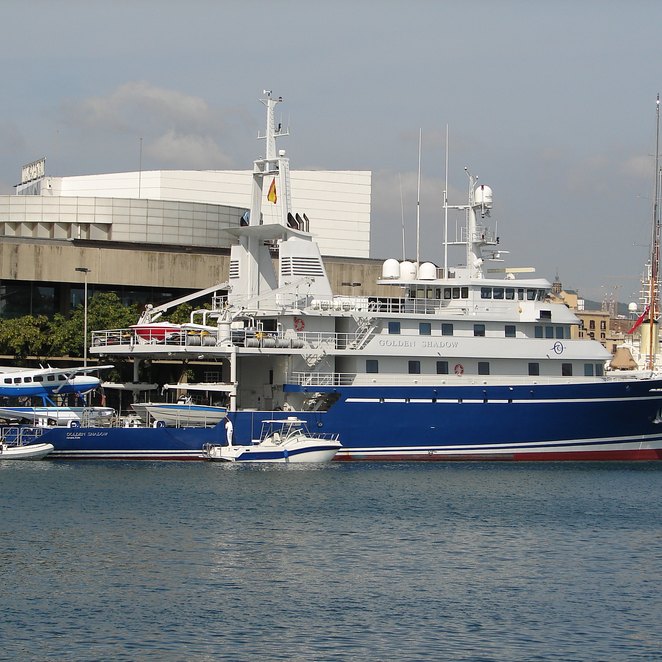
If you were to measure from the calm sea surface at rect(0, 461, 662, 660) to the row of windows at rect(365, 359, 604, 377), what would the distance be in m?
7.33

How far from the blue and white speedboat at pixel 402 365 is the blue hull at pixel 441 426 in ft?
0.19

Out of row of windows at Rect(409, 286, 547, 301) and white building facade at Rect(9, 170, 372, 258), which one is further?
white building facade at Rect(9, 170, 372, 258)

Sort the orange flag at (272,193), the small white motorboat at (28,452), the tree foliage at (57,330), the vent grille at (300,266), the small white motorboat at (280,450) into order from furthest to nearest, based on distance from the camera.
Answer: the tree foliage at (57,330)
the orange flag at (272,193)
the vent grille at (300,266)
the small white motorboat at (28,452)
the small white motorboat at (280,450)

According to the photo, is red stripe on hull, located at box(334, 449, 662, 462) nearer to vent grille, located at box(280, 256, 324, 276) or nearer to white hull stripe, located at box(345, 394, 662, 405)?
white hull stripe, located at box(345, 394, 662, 405)

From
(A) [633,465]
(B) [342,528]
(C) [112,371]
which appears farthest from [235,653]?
(C) [112,371]

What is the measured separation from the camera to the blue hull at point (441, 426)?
50219 millimetres

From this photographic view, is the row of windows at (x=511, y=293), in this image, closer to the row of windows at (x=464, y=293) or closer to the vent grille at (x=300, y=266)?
the row of windows at (x=464, y=293)

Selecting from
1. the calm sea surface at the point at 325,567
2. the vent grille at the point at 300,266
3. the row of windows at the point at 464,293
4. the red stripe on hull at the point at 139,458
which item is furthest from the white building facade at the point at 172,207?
the calm sea surface at the point at 325,567

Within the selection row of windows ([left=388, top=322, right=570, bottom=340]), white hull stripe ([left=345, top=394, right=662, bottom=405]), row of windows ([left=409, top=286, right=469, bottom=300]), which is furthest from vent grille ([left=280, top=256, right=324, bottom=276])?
white hull stripe ([left=345, top=394, right=662, bottom=405])

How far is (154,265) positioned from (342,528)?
1546 inches

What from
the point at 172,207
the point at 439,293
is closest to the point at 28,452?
the point at 439,293

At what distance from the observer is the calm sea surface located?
78.9ft

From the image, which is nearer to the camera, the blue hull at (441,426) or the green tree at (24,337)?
the blue hull at (441,426)

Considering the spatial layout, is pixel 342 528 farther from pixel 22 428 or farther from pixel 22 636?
pixel 22 428
